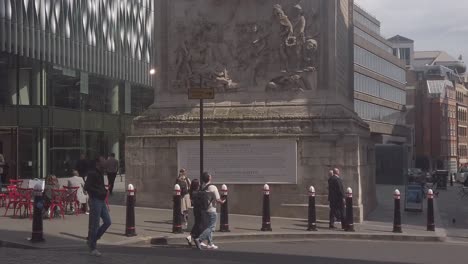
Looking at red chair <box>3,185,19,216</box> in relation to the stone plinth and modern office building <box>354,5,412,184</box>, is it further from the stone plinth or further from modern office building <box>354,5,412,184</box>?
modern office building <box>354,5,412,184</box>

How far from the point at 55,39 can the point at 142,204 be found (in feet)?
80.7

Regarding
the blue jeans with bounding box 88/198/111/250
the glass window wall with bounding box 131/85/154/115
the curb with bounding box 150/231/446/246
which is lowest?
the curb with bounding box 150/231/446/246

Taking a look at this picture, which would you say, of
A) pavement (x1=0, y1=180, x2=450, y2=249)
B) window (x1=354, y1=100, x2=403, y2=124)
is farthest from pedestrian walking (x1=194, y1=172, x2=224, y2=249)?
window (x1=354, y1=100, x2=403, y2=124)

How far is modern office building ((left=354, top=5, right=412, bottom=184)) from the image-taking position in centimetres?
7509

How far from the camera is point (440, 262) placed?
11805 mm

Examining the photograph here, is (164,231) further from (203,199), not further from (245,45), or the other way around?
(245,45)

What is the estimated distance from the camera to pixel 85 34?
45.3 metres

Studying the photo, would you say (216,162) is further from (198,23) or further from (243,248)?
(243,248)

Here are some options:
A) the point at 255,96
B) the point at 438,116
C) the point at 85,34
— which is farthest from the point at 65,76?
the point at 438,116

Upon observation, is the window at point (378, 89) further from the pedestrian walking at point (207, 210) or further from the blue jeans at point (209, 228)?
the blue jeans at point (209, 228)

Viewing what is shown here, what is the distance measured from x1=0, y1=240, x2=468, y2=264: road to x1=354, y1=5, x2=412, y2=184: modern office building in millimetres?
52584

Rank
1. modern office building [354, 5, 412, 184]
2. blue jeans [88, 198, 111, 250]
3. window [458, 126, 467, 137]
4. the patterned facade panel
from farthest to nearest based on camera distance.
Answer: window [458, 126, 467, 137]
modern office building [354, 5, 412, 184]
the patterned facade panel
blue jeans [88, 198, 111, 250]

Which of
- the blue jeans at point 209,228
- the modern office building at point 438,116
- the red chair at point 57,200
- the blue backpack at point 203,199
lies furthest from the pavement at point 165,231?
the modern office building at point 438,116

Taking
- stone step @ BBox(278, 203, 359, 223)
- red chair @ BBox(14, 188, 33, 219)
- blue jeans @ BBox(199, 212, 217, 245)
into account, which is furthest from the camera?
stone step @ BBox(278, 203, 359, 223)
